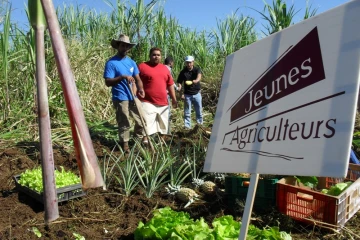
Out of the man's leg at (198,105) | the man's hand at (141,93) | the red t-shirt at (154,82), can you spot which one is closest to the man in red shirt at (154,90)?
the red t-shirt at (154,82)

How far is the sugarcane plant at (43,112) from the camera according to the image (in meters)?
3.15

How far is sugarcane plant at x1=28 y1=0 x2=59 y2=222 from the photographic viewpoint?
3.15 meters

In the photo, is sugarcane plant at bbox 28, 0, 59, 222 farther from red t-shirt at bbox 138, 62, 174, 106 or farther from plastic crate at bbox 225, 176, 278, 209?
red t-shirt at bbox 138, 62, 174, 106

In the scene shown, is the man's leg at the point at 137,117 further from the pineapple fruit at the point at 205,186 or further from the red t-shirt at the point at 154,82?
the pineapple fruit at the point at 205,186

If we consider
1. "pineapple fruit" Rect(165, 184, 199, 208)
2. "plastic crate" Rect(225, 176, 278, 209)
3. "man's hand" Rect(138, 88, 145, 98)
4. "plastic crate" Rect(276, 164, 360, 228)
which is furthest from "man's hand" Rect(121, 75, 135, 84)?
"plastic crate" Rect(276, 164, 360, 228)

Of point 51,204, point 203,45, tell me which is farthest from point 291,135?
point 203,45

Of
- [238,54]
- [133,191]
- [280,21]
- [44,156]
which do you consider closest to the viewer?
[238,54]

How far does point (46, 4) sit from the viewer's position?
2.89 meters

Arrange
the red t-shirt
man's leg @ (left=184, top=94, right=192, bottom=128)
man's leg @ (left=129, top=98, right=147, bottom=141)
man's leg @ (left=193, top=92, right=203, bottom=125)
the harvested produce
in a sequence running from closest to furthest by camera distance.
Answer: the harvested produce
man's leg @ (left=129, top=98, right=147, bottom=141)
the red t-shirt
man's leg @ (left=184, top=94, right=192, bottom=128)
man's leg @ (left=193, top=92, right=203, bottom=125)

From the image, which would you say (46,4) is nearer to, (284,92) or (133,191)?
(284,92)

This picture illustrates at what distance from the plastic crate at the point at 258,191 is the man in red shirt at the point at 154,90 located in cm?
291

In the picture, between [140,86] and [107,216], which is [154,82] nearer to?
[140,86]

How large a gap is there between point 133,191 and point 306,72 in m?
2.76

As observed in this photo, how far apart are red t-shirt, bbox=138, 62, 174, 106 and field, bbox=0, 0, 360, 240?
631mm
